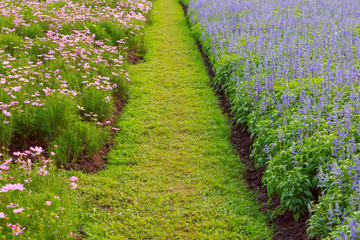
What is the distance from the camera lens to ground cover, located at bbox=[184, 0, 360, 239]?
3.59 m

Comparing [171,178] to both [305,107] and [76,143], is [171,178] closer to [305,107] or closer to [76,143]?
[76,143]

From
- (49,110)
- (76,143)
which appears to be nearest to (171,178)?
(76,143)

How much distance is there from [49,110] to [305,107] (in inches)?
156

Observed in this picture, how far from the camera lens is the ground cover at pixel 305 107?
3.59 m

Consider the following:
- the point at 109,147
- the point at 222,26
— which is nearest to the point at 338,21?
the point at 222,26

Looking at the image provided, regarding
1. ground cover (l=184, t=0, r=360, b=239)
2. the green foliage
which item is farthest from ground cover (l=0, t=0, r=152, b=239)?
ground cover (l=184, t=0, r=360, b=239)

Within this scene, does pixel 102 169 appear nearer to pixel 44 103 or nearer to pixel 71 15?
pixel 44 103

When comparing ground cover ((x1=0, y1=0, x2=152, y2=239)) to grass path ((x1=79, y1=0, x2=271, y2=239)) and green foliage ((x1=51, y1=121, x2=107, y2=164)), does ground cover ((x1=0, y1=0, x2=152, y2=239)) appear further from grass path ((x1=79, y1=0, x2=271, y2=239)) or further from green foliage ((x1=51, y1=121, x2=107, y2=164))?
grass path ((x1=79, y1=0, x2=271, y2=239))

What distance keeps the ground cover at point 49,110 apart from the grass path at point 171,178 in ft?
1.41

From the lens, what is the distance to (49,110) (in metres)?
5.40

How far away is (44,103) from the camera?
5.46m

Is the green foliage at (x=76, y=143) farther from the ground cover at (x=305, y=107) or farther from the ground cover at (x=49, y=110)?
the ground cover at (x=305, y=107)

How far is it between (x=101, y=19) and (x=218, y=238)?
844 centimetres

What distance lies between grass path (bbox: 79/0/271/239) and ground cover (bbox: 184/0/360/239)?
0.58 m
